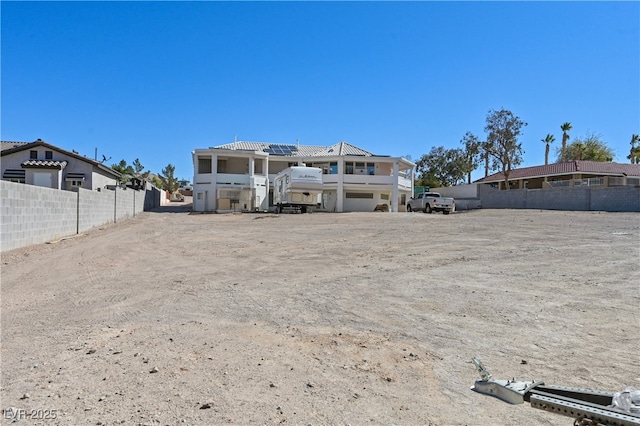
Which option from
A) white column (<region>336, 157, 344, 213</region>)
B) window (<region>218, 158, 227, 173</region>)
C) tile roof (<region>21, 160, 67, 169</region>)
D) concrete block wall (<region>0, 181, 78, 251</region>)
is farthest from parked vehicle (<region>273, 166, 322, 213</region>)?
tile roof (<region>21, 160, 67, 169</region>)

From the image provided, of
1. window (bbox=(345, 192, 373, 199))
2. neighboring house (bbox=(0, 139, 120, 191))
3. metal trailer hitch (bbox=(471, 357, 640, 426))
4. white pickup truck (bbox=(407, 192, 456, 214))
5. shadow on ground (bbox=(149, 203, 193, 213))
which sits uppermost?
neighboring house (bbox=(0, 139, 120, 191))

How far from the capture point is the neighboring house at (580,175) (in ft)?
Answer: 153

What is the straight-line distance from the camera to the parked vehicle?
115 feet

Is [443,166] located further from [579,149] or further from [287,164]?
[287,164]

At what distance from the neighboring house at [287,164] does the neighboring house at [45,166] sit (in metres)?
10.6

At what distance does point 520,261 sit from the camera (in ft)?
36.9

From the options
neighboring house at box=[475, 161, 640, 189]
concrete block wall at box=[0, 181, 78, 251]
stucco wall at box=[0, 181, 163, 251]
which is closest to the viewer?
concrete block wall at box=[0, 181, 78, 251]

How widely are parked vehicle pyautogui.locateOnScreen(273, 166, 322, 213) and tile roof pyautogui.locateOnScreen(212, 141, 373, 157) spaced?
1152 centimetres

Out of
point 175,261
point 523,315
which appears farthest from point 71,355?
point 175,261

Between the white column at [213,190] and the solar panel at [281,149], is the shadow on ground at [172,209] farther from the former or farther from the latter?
the solar panel at [281,149]

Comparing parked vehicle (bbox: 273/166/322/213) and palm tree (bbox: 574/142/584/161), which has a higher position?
palm tree (bbox: 574/142/584/161)

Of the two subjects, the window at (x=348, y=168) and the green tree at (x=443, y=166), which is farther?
the green tree at (x=443, y=166)

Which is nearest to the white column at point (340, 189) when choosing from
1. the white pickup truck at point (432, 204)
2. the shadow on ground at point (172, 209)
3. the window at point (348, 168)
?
the window at point (348, 168)

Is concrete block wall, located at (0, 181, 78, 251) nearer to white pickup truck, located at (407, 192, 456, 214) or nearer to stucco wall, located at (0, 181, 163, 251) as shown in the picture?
stucco wall, located at (0, 181, 163, 251)
